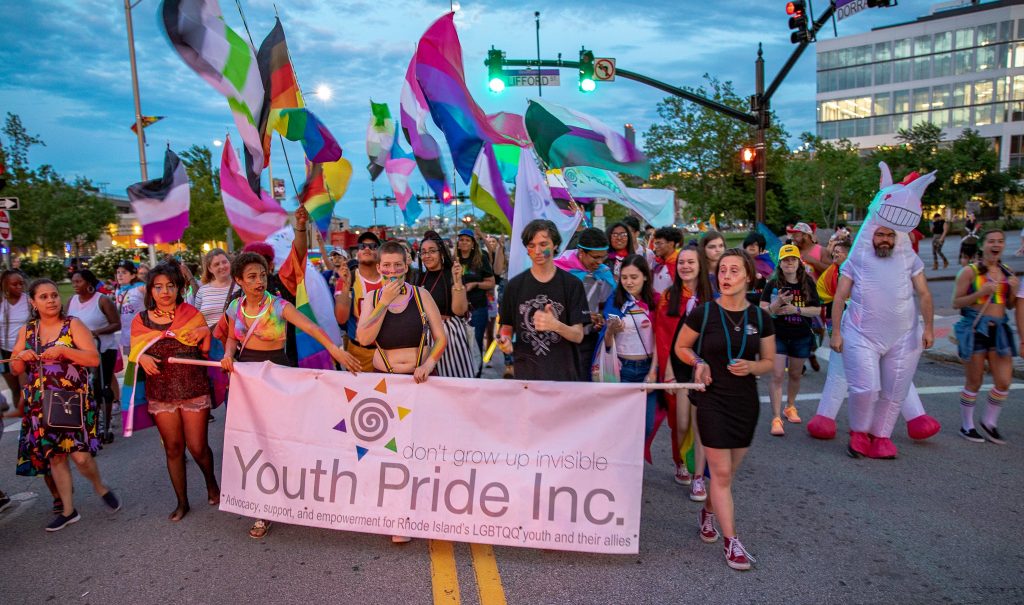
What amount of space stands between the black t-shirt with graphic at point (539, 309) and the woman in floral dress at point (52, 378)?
2.86m

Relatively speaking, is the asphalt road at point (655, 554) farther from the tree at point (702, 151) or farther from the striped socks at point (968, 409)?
the tree at point (702, 151)

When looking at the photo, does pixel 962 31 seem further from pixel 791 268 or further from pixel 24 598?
pixel 24 598

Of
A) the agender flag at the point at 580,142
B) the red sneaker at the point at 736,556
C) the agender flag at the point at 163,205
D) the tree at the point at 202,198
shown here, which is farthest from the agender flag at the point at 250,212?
the tree at the point at 202,198

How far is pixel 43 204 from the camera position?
109 ft

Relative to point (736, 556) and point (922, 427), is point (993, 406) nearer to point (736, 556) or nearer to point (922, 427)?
point (922, 427)

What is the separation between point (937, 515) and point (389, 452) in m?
3.46

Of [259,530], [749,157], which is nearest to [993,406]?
[259,530]

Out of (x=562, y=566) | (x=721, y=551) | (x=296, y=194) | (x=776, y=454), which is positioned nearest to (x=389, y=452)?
(x=562, y=566)

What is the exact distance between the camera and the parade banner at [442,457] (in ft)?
12.0

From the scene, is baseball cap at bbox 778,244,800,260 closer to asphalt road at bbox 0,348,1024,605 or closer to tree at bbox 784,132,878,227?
asphalt road at bbox 0,348,1024,605

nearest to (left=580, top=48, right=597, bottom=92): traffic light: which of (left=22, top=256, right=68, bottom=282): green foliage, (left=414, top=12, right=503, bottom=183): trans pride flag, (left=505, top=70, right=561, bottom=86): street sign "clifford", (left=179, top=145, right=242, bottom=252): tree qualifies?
(left=505, top=70, right=561, bottom=86): street sign "clifford"

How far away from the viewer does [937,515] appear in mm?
4121

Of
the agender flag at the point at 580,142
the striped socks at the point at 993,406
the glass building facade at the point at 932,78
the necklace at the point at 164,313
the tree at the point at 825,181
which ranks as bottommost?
the striped socks at the point at 993,406

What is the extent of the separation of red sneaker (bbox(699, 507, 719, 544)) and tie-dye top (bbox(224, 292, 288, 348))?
3012mm
